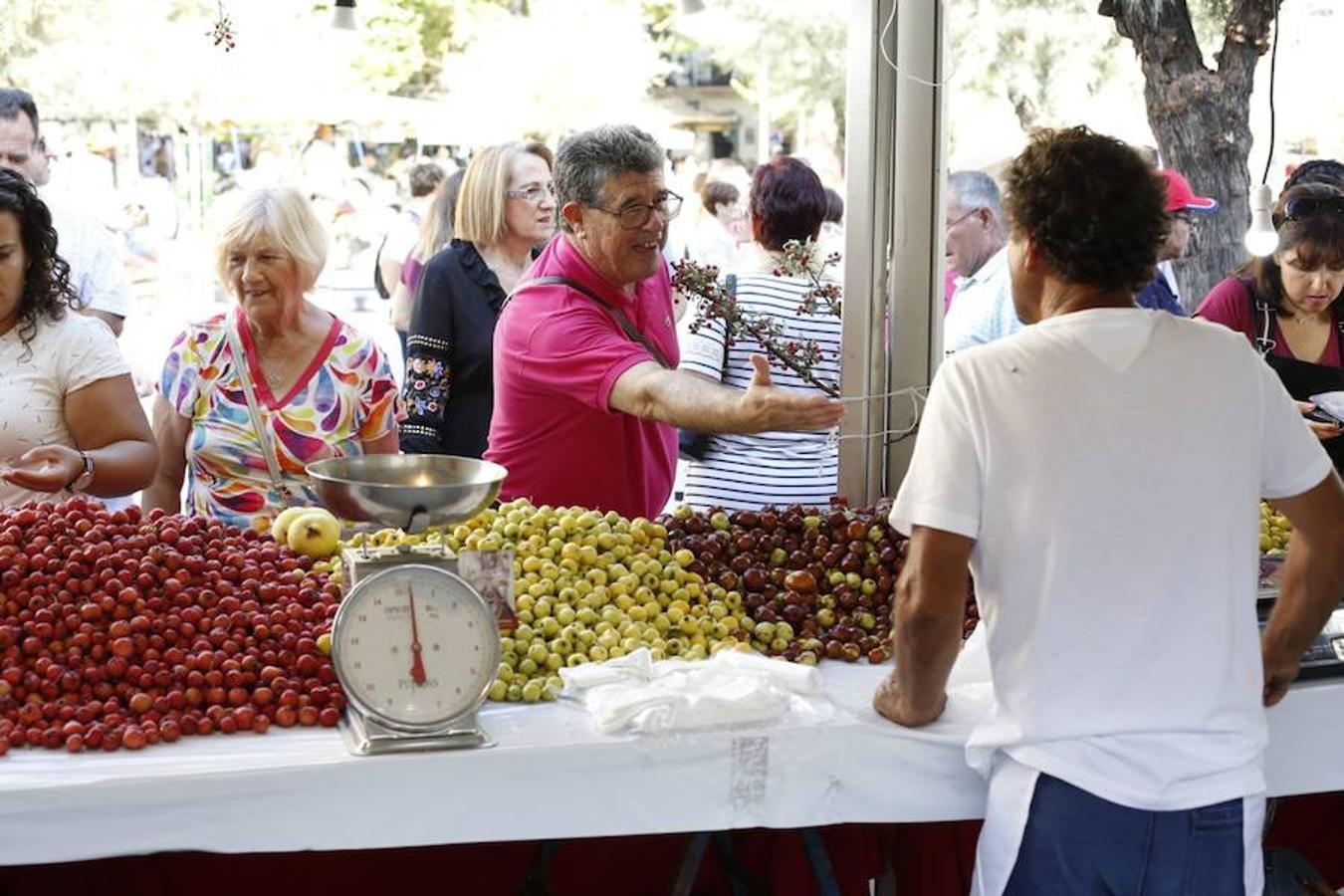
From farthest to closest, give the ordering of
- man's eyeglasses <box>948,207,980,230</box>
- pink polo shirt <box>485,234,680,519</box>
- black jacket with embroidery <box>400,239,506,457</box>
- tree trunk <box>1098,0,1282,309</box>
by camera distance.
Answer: tree trunk <box>1098,0,1282,309</box>
man's eyeglasses <box>948,207,980,230</box>
black jacket with embroidery <box>400,239,506,457</box>
pink polo shirt <box>485,234,680,519</box>

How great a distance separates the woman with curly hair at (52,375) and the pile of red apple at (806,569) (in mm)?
1251

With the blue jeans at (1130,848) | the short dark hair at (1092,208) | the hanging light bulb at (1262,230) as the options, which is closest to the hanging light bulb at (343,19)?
the hanging light bulb at (1262,230)

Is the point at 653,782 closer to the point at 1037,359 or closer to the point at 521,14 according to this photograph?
the point at 1037,359

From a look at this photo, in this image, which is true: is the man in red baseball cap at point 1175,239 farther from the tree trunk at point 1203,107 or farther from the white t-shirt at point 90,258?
the white t-shirt at point 90,258

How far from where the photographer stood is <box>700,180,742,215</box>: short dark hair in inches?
403

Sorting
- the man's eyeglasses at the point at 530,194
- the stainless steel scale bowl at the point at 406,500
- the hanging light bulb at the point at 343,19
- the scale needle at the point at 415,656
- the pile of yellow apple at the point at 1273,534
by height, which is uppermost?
the hanging light bulb at the point at 343,19

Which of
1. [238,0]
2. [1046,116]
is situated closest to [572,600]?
[1046,116]

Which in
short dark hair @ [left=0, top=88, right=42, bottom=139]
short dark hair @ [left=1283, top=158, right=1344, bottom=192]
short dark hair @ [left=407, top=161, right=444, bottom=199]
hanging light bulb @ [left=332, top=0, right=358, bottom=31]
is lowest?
short dark hair @ [left=1283, top=158, right=1344, bottom=192]

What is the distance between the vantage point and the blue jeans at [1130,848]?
2.17m

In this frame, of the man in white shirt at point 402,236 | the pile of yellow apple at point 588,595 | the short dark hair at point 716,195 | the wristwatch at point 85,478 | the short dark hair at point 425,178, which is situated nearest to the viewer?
the pile of yellow apple at point 588,595

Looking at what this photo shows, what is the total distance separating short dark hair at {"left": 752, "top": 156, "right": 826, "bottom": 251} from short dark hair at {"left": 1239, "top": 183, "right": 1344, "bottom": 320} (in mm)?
1231

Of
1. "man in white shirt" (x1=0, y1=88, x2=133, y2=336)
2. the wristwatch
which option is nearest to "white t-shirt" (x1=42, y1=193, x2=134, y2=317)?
"man in white shirt" (x1=0, y1=88, x2=133, y2=336)

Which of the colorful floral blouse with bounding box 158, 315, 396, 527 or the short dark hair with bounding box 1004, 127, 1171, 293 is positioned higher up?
the short dark hair with bounding box 1004, 127, 1171, 293

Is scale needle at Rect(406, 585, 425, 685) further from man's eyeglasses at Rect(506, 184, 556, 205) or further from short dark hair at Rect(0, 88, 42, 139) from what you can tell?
short dark hair at Rect(0, 88, 42, 139)
